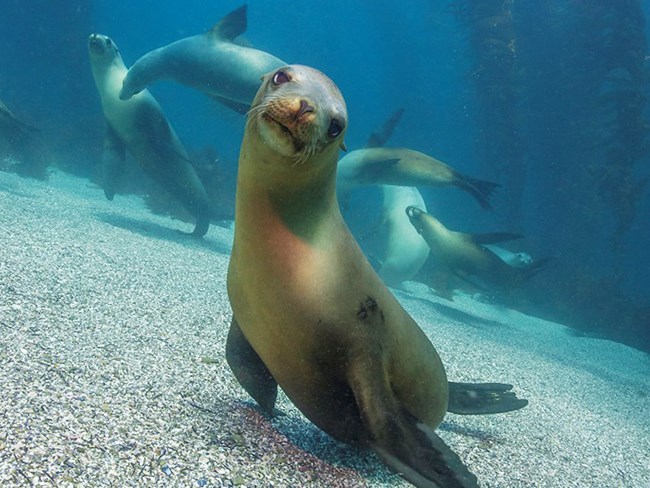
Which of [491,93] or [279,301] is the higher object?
[491,93]

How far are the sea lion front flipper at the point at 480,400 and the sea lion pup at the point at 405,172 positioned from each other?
4.97m

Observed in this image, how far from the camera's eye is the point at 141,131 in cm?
682

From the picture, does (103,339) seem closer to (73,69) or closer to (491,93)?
(491,93)

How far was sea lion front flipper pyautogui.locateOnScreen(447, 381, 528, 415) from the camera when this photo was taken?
264 centimetres

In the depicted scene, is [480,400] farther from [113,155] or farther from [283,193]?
[113,155]

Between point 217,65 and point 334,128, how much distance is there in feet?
15.1

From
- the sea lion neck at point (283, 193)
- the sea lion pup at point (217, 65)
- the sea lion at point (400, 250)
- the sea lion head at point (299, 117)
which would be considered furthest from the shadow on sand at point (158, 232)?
the sea lion head at point (299, 117)

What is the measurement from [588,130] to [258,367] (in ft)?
56.2

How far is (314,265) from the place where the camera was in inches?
67.6

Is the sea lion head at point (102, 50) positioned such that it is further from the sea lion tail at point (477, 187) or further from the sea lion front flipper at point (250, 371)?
the sea lion front flipper at point (250, 371)

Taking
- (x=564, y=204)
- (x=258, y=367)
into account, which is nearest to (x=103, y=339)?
(x=258, y=367)

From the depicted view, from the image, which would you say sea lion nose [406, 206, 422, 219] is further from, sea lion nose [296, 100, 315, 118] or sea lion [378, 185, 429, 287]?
sea lion nose [296, 100, 315, 118]

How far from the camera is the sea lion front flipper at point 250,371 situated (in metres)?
2.08

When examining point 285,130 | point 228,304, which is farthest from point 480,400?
point 228,304
